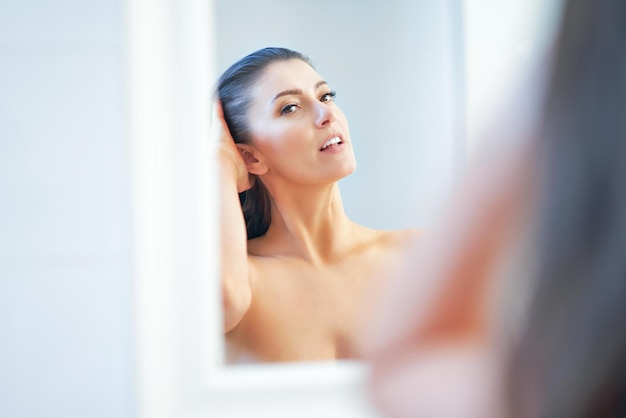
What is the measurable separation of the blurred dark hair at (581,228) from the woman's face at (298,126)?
68 centimetres

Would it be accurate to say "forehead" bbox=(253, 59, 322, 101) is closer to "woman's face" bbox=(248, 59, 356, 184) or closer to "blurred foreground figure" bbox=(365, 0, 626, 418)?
"woman's face" bbox=(248, 59, 356, 184)

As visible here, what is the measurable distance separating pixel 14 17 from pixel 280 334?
2.00 feet

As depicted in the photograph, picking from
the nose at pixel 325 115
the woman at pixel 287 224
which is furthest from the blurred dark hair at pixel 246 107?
the nose at pixel 325 115

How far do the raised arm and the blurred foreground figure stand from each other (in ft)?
2.02

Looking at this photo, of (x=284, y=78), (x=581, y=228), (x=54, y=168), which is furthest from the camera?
(x=284, y=78)

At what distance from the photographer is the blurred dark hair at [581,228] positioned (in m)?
0.25

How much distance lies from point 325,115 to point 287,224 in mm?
187

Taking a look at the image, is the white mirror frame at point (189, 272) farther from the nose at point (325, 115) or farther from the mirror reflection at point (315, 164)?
the nose at point (325, 115)

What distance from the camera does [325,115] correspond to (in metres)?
0.93

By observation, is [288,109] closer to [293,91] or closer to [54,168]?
[293,91]

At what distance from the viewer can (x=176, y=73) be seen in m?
0.91

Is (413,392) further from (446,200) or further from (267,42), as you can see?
(267,42)

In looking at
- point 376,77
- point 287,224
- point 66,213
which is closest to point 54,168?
point 66,213

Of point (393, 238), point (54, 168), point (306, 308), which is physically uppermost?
point (54, 168)
